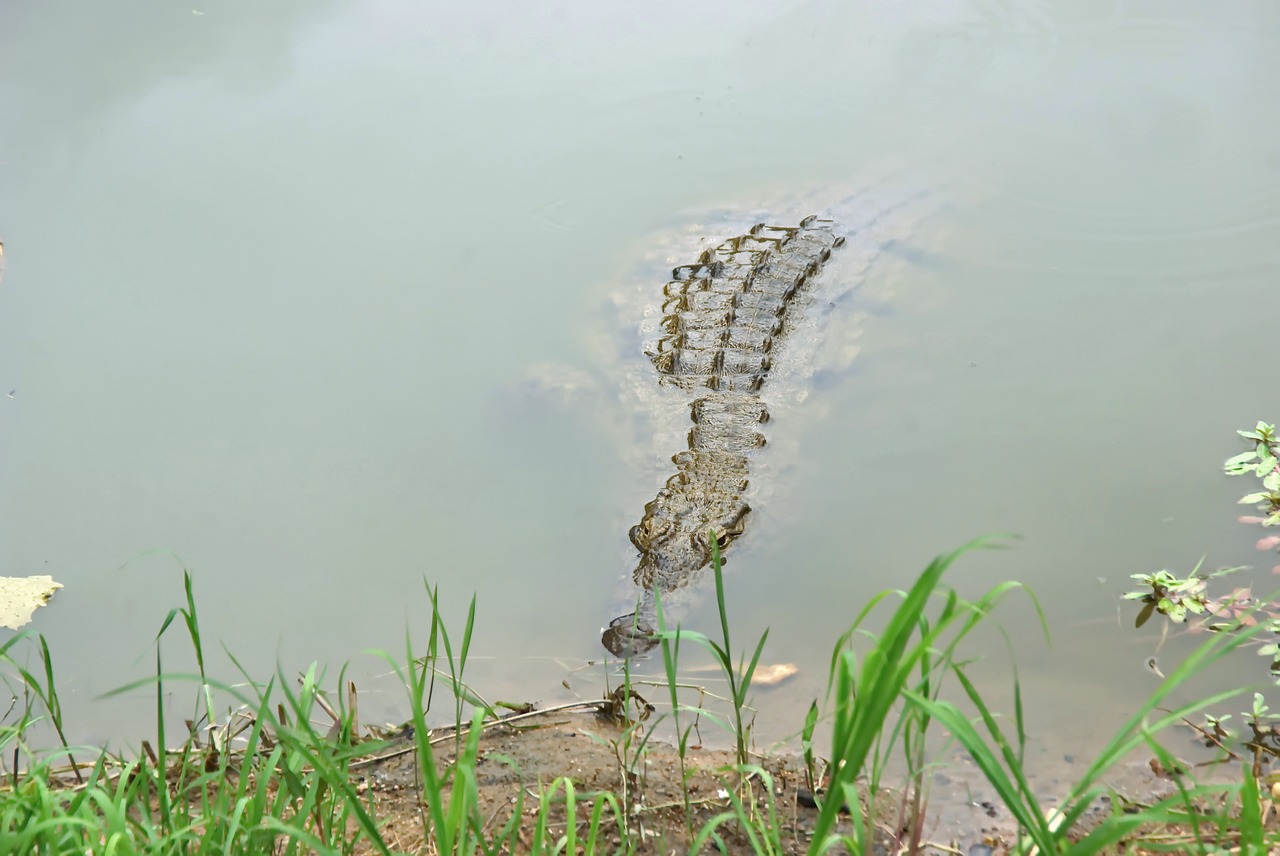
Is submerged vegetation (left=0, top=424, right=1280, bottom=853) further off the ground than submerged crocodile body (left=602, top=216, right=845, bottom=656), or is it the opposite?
submerged crocodile body (left=602, top=216, right=845, bottom=656)

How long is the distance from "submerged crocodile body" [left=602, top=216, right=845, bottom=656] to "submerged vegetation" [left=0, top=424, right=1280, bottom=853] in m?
0.41

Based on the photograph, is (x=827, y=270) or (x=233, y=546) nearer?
(x=233, y=546)

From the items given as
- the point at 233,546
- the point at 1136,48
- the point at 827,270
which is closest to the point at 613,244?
the point at 827,270

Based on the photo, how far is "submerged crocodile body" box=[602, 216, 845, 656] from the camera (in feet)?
10.0

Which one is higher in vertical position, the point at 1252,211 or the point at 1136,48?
the point at 1136,48

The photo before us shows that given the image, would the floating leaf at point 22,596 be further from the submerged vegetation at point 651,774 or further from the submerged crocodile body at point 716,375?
the submerged crocodile body at point 716,375

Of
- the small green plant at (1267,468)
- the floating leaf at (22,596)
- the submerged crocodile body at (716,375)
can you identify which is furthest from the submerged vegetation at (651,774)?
the submerged crocodile body at (716,375)

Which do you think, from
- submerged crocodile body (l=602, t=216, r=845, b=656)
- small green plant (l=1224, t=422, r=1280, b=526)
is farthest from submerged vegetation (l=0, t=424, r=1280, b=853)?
submerged crocodile body (l=602, t=216, r=845, b=656)

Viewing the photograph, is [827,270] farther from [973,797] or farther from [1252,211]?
[973,797]

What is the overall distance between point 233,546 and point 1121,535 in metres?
2.77

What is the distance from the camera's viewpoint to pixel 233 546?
3189 mm

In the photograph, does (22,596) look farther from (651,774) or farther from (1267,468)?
(1267,468)

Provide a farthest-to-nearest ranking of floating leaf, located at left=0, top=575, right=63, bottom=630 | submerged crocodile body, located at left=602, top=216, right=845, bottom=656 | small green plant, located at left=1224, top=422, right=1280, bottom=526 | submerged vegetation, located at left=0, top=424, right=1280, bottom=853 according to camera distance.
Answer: submerged crocodile body, located at left=602, top=216, right=845, bottom=656 → floating leaf, located at left=0, top=575, right=63, bottom=630 → small green plant, located at left=1224, top=422, right=1280, bottom=526 → submerged vegetation, located at left=0, top=424, right=1280, bottom=853

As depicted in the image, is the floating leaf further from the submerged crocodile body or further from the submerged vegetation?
the submerged crocodile body
